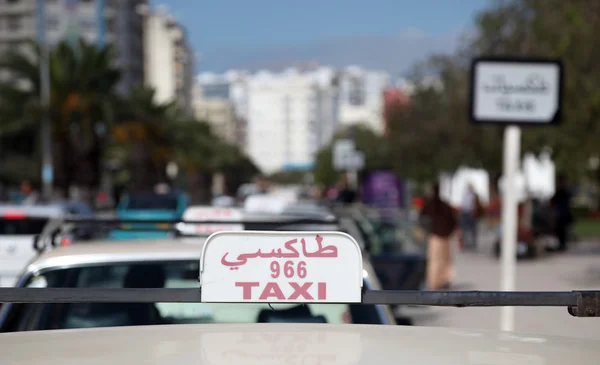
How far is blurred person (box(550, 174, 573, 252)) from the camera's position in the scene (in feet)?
88.9

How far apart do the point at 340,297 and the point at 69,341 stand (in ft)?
2.18

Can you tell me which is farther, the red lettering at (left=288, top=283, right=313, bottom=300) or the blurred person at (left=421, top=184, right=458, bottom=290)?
the blurred person at (left=421, top=184, right=458, bottom=290)

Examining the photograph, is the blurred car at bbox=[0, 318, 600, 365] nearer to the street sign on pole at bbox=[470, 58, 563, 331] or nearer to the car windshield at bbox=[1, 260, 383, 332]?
the car windshield at bbox=[1, 260, 383, 332]

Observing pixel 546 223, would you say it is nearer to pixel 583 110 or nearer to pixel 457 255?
pixel 457 255

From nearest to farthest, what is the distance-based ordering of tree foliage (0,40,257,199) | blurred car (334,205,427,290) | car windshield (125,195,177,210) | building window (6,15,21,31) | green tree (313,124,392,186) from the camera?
blurred car (334,205,427,290) → car windshield (125,195,177,210) → tree foliage (0,40,257,199) → green tree (313,124,392,186) → building window (6,15,21,31)

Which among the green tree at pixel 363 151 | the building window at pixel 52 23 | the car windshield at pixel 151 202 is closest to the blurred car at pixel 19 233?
the car windshield at pixel 151 202

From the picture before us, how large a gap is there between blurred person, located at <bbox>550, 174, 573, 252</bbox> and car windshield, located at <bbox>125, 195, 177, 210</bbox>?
967cm

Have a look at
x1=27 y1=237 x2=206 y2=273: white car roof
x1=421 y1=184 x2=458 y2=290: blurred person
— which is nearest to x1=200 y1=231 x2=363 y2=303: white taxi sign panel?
x1=27 y1=237 x2=206 y2=273: white car roof

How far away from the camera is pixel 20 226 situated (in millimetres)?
13664

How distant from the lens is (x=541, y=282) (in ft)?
61.4

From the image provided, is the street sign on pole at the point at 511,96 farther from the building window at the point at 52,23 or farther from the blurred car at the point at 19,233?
Result: the building window at the point at 52,23

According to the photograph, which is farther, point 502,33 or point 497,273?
point 502,33

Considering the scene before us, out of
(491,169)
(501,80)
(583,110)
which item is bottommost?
(491,169)

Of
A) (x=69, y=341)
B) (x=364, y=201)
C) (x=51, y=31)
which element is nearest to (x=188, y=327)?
(x=69, y=341)
